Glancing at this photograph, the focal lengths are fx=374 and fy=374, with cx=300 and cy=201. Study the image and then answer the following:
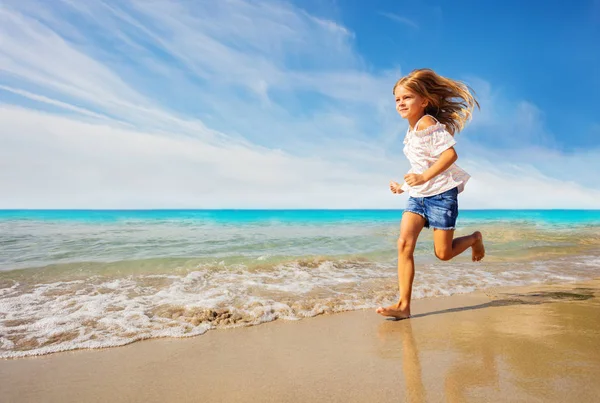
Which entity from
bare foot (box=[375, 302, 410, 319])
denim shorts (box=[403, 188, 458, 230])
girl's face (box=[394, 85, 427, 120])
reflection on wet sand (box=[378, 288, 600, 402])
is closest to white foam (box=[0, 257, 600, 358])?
bare foot (box=[375, 302, 410, 319])

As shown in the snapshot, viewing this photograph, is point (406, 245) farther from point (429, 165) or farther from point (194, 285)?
point (194, 285)

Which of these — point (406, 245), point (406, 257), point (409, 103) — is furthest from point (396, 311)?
point (409, 103)

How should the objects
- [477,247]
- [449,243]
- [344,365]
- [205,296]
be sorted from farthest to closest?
[205,296] → [477,247] → [449,243] → [344,365]

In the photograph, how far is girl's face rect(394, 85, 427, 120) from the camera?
138 inches

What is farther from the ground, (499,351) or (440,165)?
(440,165)

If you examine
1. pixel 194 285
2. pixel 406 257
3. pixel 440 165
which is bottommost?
pixel 194 285

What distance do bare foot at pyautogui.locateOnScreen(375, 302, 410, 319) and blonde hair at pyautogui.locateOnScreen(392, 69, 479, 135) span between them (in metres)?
1.78

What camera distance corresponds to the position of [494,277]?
5.73 metres

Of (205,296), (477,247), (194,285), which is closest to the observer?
(477,247)

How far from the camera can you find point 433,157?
3393 millimetres

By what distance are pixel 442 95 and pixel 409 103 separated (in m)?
0.38

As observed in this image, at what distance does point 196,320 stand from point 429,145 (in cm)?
260

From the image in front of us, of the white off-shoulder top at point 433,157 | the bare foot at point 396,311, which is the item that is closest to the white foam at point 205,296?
the bare foot at point 396,311

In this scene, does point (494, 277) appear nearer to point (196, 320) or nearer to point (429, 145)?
point (429, 145)
